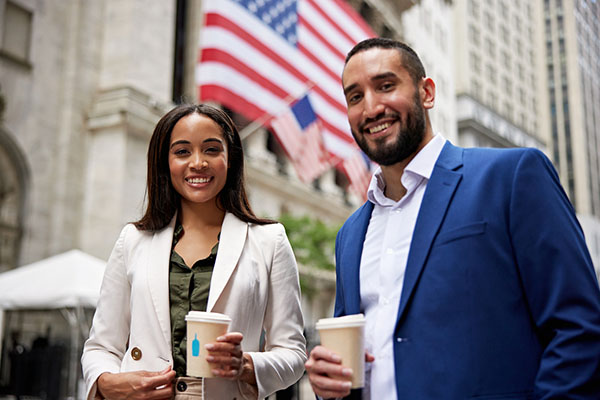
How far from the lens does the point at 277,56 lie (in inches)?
824

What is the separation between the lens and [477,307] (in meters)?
2.18

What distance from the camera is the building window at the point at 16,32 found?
56.2ft

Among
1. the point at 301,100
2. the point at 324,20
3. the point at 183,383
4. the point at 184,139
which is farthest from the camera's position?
the point at 324,20

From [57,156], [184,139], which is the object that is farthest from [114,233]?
[184,139]

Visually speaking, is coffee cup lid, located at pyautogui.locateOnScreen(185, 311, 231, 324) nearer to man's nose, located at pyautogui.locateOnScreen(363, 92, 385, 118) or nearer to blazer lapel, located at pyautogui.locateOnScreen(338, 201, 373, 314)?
blazer lapel, located at pyautogui.locateOnScreen(338, 201, 373, 314)

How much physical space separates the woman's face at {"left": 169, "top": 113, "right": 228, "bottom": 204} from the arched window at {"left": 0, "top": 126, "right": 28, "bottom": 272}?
49.2 feet

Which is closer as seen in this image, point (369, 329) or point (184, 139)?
point (369, 329)

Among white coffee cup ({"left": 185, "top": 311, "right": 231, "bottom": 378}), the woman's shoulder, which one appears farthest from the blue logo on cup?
the woman's shoulder

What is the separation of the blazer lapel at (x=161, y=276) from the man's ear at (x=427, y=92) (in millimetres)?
1388

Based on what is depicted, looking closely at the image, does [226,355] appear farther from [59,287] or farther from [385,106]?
[59,287]

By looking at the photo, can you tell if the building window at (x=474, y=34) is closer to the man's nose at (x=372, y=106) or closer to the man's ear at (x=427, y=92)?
the man's ear at (x=427, y=92)

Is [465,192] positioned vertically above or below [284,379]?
above

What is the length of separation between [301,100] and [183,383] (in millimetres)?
15506

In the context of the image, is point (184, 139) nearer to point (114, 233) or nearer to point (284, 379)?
point (284, 379)
